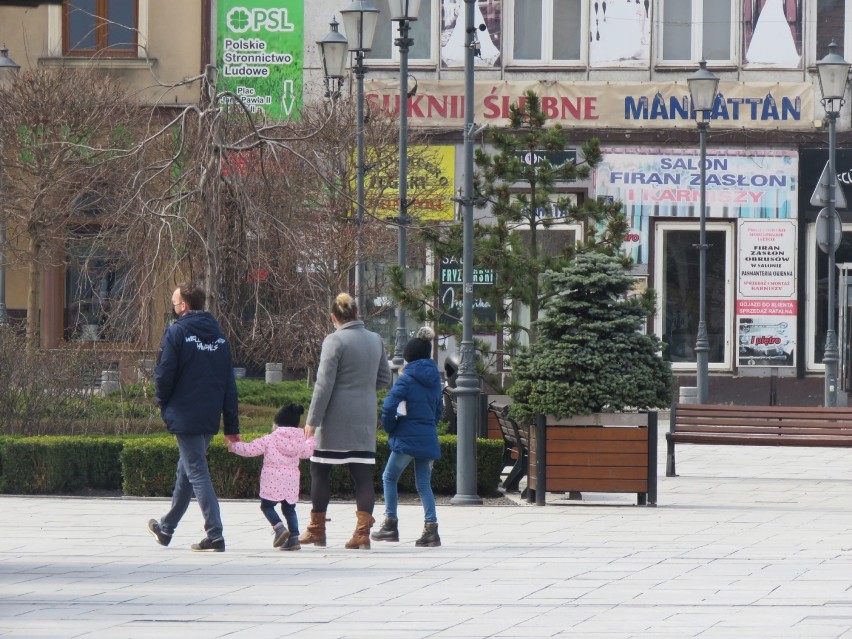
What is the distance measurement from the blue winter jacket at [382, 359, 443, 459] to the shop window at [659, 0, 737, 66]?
20.4 meters

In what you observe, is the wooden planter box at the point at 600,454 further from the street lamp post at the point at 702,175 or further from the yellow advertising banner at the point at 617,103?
the yellow advertising banner at the point at 617,103

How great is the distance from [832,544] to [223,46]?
2145 centimetres

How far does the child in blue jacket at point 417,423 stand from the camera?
10.8m

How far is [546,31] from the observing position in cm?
3050

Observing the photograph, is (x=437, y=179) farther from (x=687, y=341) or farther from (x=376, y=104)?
(x=687, y=341)

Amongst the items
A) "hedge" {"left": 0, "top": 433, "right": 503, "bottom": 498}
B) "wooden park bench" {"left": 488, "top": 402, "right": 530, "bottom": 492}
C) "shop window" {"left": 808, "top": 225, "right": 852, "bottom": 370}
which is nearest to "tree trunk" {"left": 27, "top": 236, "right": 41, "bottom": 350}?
"hedge" {"left": 0, "top": 433, "right": 503, "bottom": 498}

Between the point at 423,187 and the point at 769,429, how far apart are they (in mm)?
12249

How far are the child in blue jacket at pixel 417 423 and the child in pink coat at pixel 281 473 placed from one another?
2.00 ft

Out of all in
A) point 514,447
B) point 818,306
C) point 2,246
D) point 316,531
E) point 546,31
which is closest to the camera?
point 316,531

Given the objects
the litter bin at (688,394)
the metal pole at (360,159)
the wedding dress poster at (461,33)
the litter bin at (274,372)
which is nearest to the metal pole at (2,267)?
the litter bin at (274,372)

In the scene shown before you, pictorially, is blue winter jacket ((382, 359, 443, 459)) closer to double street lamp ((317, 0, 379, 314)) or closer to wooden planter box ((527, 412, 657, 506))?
wooden planter box ((527, 412, 657, 506))

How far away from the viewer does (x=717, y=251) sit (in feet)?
98.2

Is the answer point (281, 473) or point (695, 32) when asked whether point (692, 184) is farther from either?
point (281, 473)

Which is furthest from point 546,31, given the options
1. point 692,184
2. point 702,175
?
point 702,175
